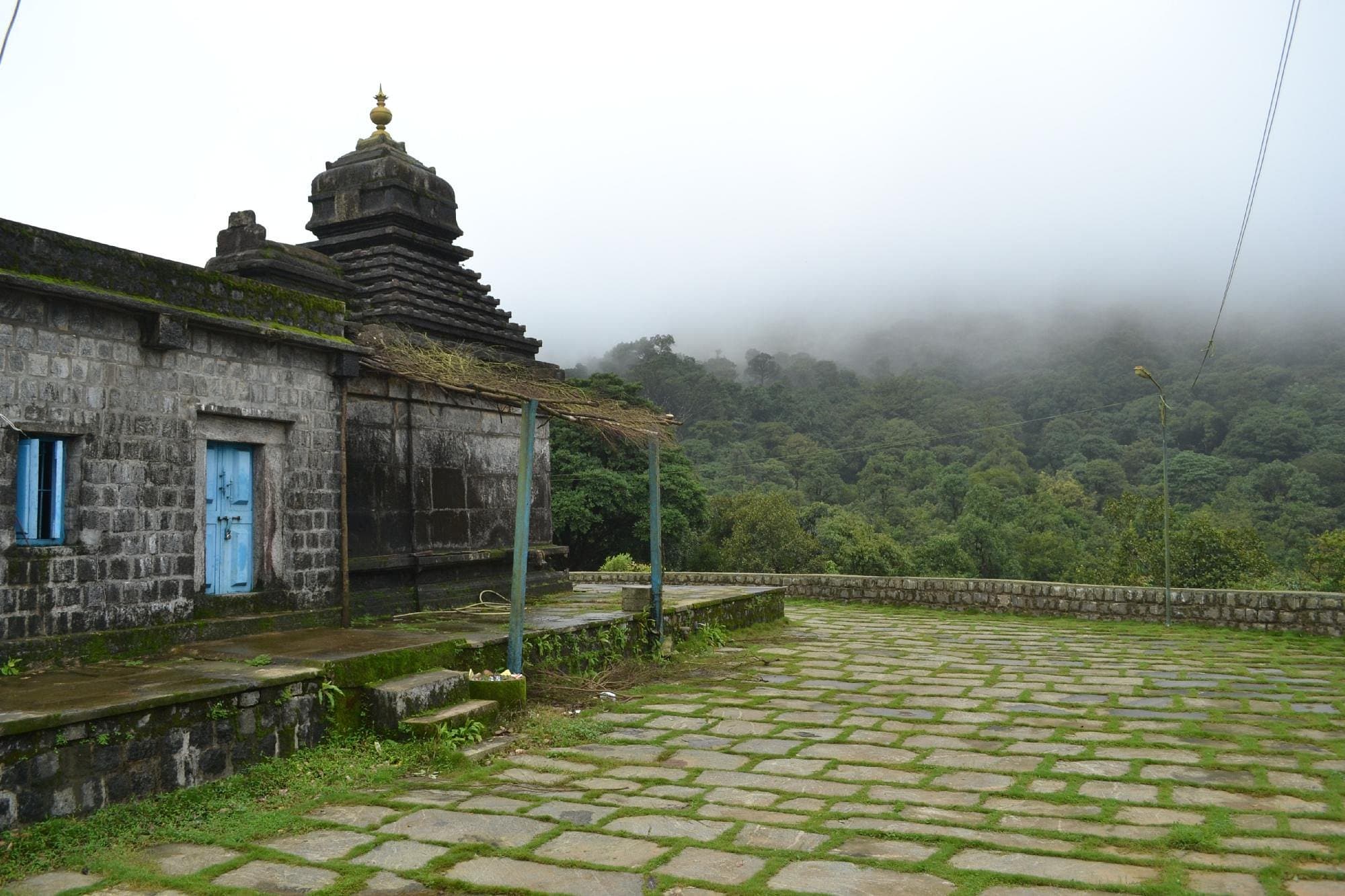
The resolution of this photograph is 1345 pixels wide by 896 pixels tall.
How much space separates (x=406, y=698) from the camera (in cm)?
625

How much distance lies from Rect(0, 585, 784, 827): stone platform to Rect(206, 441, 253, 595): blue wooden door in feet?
1.61

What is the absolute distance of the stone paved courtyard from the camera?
4043 mm

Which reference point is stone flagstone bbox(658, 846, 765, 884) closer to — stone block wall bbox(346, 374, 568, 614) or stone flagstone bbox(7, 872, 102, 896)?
stone flagstone bbox(7, 872, 102, 896)

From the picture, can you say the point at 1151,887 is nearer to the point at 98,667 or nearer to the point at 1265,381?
the point at 98,667

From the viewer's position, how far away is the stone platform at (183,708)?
4.55 metres

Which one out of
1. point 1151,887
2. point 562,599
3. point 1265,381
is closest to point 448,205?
point 562,599

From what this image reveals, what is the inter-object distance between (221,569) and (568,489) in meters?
21.4

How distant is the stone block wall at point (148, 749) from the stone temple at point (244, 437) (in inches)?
63.4

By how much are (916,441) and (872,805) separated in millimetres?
64395

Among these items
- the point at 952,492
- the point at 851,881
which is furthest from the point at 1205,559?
the point at 952,492

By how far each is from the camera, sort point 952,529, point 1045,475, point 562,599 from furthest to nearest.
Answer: point 1045,475, point 952,529, point 562,599

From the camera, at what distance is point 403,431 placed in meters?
10.0

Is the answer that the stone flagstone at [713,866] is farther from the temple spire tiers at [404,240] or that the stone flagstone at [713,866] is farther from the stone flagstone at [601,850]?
the temple spire tiers at [404,240]

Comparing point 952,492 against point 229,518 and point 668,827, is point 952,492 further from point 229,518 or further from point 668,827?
point 668,827
